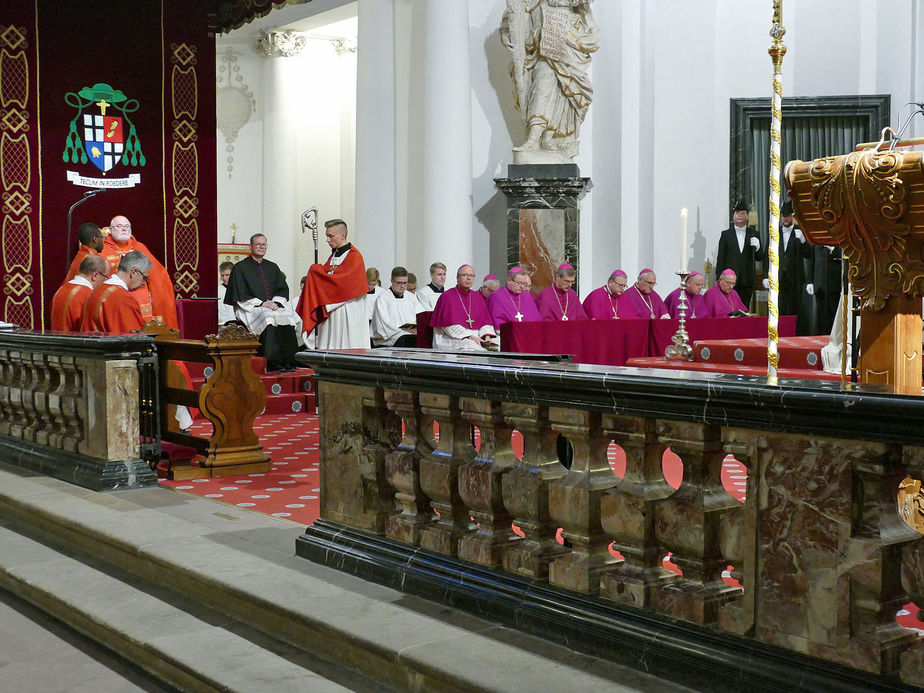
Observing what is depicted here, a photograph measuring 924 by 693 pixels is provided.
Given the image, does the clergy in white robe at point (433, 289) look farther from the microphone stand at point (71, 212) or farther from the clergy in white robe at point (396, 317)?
the microphone stand at point (71, 212)

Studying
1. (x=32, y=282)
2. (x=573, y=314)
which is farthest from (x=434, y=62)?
(x=32, y=282)

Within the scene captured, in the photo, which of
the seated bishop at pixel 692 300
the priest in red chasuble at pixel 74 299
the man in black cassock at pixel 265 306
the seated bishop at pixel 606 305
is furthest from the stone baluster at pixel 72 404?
the seated bishop at pixel 692 300

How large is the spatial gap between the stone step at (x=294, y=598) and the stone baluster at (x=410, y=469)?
0.23 meters

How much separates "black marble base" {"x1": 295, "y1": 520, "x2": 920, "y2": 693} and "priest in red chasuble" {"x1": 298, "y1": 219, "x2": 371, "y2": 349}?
5978 millimetres

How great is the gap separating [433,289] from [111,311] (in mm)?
5702

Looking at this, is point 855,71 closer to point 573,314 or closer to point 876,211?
point 573,314

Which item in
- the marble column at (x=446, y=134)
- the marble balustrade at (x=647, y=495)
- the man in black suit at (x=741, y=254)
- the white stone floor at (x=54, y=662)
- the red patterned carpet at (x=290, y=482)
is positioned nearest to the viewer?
the marble balustrade at (x=647, y=495)

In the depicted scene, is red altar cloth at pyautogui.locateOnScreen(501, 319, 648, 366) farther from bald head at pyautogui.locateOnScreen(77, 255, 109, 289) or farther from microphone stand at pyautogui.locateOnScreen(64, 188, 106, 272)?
microphone stand at pyautogui.locateOnScreen(64, 188, 106, 272)

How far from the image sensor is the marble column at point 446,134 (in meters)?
13.4

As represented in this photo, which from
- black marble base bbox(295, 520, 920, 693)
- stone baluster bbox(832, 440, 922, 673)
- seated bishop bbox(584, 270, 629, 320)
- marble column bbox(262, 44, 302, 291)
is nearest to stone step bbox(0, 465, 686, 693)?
black marble base bbox(295, 520, 920, 693)

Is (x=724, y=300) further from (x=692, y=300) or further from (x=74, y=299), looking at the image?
(x=74, y=299)

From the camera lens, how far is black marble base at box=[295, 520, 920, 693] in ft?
8.17

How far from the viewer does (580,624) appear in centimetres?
301

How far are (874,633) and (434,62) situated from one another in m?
11.9
